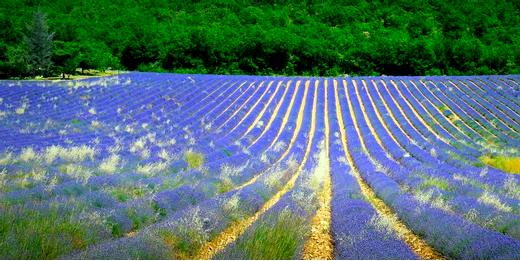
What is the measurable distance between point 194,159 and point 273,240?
8.85m

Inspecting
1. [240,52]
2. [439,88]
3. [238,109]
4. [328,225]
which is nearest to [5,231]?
[328,225]

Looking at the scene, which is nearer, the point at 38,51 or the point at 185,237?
the point at 185,237

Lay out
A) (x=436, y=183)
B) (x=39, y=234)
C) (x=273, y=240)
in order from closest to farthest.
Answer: (x=39, y=234)
(x=273, y=240)
(x=436, y=183)

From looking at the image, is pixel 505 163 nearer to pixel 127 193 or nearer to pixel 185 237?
pixel 127 193

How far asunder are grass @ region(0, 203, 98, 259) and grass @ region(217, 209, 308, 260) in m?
2.13

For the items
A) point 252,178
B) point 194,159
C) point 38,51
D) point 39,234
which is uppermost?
point 39,234

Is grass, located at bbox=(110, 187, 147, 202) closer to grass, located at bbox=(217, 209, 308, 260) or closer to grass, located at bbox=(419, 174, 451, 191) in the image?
grass, located at bbox=(217, 209, 308, 260)

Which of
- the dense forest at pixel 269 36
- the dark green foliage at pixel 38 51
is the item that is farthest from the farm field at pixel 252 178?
the dense forest at pixel 269 36

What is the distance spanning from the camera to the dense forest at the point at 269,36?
6347 cm

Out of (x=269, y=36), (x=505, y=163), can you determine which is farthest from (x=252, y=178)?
(x=269, y=36)

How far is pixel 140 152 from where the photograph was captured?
1571 centimetres

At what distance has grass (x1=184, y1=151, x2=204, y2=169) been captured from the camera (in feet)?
49.2

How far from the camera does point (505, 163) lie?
18312 millimetres

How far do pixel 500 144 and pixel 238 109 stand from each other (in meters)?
16.0
